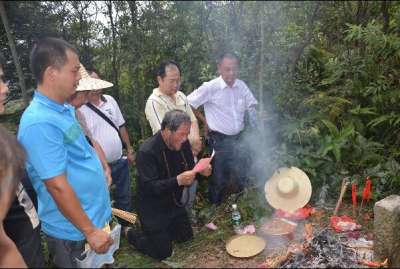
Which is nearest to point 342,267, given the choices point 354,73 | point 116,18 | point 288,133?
point 288,133

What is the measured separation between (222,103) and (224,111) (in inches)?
4.7

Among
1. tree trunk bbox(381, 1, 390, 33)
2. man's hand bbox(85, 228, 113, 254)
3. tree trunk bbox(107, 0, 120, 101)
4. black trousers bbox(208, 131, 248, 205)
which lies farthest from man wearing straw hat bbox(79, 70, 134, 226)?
tree trunk bbox(381, 1, 390, 33)

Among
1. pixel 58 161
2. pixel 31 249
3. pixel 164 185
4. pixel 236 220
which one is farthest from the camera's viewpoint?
pixel 236 220

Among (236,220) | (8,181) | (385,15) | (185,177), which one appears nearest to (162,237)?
(185,177)

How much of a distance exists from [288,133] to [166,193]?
2.29m

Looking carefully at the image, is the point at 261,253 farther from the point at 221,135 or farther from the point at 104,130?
the point at 104,130

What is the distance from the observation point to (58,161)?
238 centimetres

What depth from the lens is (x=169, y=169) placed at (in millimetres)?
4133

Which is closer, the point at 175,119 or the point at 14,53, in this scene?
the point at 175,119

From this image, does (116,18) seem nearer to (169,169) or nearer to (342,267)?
(169,169)

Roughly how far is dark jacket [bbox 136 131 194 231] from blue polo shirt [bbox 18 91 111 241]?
40.0 inches

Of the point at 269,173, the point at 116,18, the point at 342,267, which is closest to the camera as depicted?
the point at 342,267

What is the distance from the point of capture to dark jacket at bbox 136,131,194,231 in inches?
156

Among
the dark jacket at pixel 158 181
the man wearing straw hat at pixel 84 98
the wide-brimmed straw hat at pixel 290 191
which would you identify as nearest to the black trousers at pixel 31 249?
the man wearing straw hat at pixel 84 98
